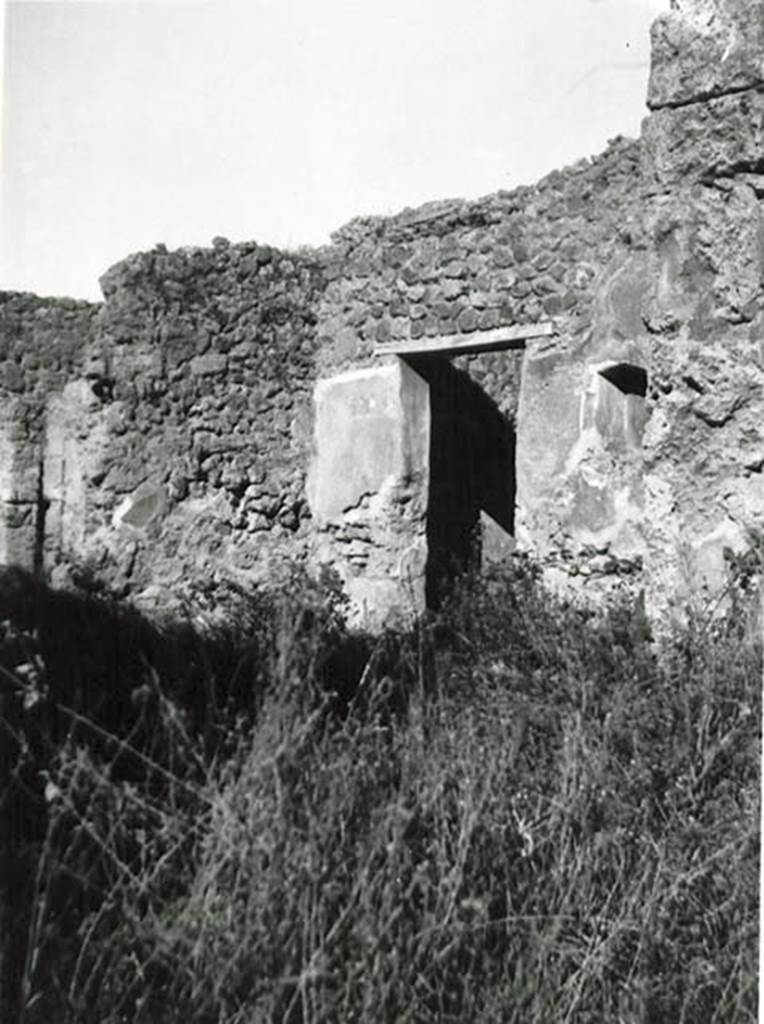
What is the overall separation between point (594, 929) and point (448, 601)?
3.40 m

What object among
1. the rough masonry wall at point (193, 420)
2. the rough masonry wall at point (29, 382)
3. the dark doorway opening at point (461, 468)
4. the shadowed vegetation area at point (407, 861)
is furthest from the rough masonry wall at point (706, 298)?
the rough masonry wall at point (29, 382)

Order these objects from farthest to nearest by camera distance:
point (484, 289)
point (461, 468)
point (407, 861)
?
point (461, 468) → point (484, 289) → point (407, 861)

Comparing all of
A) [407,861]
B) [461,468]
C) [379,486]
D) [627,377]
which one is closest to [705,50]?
[407,861]

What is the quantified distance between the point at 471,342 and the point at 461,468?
1569 millimetres

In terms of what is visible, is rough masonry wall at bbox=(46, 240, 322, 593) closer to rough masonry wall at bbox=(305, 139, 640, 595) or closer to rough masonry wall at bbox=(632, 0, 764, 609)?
rough masonry wall at bbox=(305, 139, 640, 595)

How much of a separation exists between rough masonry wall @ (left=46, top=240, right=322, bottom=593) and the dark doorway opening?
41.3 inches

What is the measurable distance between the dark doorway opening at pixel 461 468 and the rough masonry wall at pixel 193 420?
1050mm

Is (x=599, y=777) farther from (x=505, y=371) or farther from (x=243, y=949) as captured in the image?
(x=505, y=371)

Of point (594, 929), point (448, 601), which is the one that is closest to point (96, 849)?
point (594, 929)

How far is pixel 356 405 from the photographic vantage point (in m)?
9.00

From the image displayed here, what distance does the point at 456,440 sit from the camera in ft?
31.7

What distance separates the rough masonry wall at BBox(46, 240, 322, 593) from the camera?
28.7 ft

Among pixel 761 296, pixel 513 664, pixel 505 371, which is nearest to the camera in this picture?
pixel 761 296

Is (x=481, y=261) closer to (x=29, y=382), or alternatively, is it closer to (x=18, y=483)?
(x=29, y=382)
